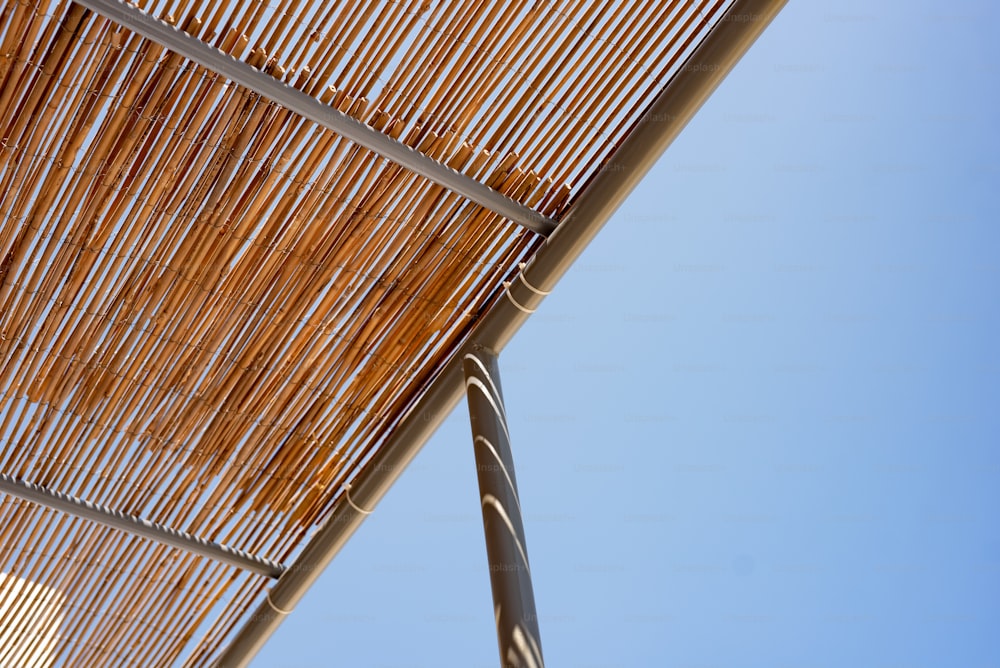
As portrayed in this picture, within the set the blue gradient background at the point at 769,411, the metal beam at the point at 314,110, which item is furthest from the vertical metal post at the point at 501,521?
the blue gradient background at the point at 769,411

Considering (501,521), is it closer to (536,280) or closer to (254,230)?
(536,280)

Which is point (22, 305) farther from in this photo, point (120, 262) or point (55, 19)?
point (55, 19)

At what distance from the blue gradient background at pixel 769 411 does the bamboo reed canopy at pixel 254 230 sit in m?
6.10

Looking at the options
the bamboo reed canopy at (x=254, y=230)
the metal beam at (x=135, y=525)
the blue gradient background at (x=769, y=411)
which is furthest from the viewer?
the blue gradient background at (x=769, y=411)

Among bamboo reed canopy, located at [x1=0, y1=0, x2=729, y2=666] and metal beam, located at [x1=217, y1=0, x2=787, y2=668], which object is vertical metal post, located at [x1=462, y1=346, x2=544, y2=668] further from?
bamboo reed canopy, located at [x1=0, y1=0, x2=729, y2=666]

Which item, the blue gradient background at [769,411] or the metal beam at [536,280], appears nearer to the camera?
the metal beam at [536,280]

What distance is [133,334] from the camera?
8.23ft

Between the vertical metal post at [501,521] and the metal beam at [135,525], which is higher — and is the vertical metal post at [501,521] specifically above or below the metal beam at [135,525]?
below

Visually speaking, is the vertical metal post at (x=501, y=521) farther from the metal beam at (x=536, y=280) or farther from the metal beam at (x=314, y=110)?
the metal beam at (x=314, y=110)

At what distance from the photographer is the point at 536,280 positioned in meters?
2.43

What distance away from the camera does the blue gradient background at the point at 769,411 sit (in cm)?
845

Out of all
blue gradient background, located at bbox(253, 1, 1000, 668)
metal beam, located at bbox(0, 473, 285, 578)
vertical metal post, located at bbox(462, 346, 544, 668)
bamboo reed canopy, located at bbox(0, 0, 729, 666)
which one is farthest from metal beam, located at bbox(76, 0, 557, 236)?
blue gradient background, located at bbox(253, 1, 1000, 668)

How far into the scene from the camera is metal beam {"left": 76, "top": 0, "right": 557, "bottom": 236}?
2.05 m

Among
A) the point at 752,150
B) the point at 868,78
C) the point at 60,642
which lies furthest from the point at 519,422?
the point at 60,642
